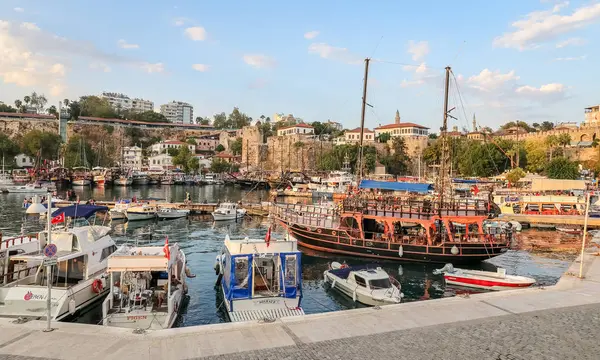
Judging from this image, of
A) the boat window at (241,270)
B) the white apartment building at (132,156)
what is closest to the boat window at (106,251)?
the boat window at (241,270)

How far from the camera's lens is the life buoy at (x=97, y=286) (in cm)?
1523

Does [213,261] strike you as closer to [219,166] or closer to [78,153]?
[219,166]

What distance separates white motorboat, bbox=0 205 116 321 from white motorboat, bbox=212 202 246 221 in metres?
23.1

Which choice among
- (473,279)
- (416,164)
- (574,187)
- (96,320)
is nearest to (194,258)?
(96,320)

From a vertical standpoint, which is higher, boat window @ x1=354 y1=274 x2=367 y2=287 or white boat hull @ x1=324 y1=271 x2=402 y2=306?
boat window @ x1=354 y1=274 x2=367 y2=287

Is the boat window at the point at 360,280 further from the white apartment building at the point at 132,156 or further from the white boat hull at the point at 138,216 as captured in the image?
the white apartment building at the point at 132,156

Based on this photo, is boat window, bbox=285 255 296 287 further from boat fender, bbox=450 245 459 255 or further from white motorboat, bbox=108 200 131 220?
white motorboat, bbox=108 200 131 220

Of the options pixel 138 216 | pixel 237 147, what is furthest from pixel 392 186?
pixel 237 147

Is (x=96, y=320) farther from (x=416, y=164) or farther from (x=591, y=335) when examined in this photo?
(x=416, y=164)

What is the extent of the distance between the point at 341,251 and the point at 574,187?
121 feet

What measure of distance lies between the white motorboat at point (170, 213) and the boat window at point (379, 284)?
28.5 metres

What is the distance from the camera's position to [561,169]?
67125mm

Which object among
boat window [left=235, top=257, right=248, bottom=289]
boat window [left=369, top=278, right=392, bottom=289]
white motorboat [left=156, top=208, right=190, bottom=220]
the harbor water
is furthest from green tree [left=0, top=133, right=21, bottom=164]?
boat window [left=369, top=278, right=392, bottom=289]

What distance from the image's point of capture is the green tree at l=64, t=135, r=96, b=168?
98875mm
